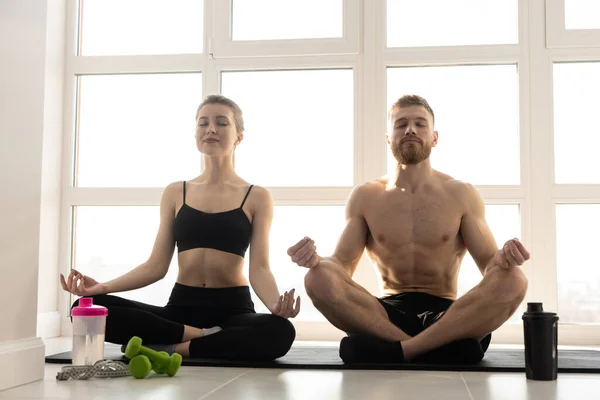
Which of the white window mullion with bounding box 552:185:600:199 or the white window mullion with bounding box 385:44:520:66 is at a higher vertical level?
the white window mullion with bounding box 385:44:520:66

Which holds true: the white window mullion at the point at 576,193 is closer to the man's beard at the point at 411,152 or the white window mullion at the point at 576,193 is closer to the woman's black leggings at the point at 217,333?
the man's beard at the point at 411,152

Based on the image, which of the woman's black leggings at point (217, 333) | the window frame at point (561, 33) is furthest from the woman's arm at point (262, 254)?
the window frame at point (561, 33)

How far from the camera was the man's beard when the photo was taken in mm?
3074

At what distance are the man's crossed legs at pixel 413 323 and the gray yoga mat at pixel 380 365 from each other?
0.07 m

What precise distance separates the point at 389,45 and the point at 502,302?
1.88m

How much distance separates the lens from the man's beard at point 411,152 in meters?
3.07

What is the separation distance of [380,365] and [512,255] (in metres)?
0.56

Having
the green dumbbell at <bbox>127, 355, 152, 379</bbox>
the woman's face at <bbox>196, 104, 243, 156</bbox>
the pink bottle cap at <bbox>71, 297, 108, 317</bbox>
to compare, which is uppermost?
the woman's face at <bbox>196, 104, 243, 156</bbox>

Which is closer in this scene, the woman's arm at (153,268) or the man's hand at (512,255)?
the man's hand at (512,255)

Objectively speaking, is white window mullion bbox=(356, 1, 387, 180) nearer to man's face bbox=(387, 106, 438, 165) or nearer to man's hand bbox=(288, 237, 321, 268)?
man's face bbox=(387, 106, 438, 165)

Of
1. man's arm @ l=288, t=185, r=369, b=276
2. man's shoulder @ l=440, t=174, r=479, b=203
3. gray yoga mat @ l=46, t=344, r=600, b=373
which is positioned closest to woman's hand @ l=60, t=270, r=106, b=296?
gray yoga mat @ l=46, t=344, r=600, b=373

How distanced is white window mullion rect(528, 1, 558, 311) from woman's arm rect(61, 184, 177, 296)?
1809 millimetres

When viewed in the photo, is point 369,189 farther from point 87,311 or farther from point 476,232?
point 87,311

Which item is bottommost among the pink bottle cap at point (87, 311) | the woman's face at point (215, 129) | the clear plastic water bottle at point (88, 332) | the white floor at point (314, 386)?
the white floor at point (314, 386)
